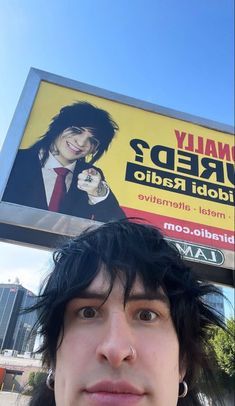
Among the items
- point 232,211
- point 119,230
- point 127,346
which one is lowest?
point 127,346

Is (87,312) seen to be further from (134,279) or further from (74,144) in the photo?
(74,144)

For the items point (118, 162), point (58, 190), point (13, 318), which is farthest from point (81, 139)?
point (13, 318)

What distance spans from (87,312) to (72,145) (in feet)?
3.35

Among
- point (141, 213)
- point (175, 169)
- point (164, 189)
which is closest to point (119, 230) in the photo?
point (141, 213)

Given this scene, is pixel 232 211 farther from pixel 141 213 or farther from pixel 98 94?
pixel 98 94

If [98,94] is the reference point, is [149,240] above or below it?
below

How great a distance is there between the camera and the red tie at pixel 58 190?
55.1 inches

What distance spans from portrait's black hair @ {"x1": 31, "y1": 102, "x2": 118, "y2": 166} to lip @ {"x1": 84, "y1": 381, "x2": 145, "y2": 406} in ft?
3.68

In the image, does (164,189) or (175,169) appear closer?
(164,189)

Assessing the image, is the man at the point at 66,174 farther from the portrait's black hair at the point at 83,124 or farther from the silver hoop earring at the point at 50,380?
the silver hoop earring at the point at 50,380

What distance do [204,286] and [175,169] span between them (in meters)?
Result: 0.86

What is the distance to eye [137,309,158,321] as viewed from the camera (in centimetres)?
78

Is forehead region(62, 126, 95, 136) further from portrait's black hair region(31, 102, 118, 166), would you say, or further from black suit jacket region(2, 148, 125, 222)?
black suit jacket region(2, 148, 125, 222)

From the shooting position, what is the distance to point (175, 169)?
5.66ft
